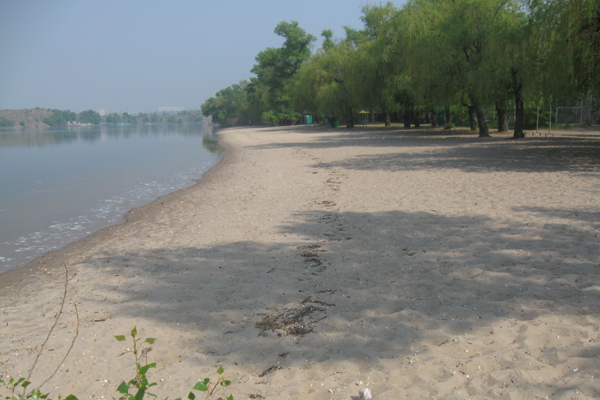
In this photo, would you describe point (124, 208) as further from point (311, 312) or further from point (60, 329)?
point (311, 312)

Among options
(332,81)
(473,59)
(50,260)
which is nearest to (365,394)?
(50,260)

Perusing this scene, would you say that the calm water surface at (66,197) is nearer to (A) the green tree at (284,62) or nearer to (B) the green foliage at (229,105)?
(A) the green tree at (284,62)

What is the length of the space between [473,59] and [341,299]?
19.2 meters

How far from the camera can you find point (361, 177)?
40.6 feet

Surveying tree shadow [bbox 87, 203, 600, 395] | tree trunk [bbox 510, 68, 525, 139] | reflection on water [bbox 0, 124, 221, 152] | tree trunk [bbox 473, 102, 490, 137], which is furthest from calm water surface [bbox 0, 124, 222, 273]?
reflection on water [bbox 0, 124, 221, 152]

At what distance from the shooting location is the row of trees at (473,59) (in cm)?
1338

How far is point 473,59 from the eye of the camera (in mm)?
20406

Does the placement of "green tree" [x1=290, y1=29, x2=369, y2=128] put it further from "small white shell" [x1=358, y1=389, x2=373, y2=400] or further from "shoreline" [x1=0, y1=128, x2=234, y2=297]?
"small white shell" [x1=358, y1=389, x2=373, y2=400]

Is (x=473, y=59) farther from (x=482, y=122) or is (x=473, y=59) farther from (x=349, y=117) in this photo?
(x=349, y=117)

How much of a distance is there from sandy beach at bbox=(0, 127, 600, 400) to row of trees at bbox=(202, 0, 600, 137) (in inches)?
231

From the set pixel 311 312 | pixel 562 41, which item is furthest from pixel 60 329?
pixel 562 41

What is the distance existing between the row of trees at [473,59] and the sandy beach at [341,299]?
19.3 feet

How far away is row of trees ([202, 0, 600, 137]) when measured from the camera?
13.4 metres

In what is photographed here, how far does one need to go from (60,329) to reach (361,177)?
927cm
